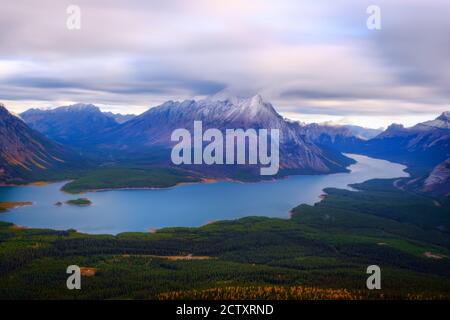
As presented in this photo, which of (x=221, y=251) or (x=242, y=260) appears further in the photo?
(x=221, y=251)

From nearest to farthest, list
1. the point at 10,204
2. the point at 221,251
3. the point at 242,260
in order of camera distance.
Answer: the point at 242,260
the point at 221,251
the point at 10,204

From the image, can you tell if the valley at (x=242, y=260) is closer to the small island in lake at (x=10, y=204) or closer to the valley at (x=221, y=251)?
the valley at (x=221, y=251)

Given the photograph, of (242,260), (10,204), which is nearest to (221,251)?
Answer: (242,260)

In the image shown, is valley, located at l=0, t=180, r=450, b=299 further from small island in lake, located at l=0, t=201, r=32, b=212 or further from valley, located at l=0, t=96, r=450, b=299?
small island in lake, located at l=0, t=201, r=32, b=212

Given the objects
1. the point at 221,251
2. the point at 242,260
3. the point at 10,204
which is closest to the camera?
the point at 242,260

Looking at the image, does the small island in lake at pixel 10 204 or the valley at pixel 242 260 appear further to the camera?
the small island in lake at pixel 10 204

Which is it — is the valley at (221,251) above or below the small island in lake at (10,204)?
below

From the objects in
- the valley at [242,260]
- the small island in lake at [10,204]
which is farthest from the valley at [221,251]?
the small island in lake at [10,204]

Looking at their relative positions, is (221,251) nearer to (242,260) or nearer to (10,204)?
(242,260)

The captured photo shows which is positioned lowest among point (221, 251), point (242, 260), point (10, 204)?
point (242, 260)

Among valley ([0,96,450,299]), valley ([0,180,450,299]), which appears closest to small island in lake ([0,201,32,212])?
valley ([0,96,450,299])
